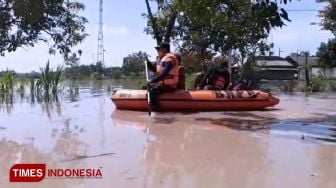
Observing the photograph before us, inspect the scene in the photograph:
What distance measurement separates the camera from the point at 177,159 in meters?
5.55

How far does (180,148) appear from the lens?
6.23 metres

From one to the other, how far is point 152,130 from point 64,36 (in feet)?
32.4

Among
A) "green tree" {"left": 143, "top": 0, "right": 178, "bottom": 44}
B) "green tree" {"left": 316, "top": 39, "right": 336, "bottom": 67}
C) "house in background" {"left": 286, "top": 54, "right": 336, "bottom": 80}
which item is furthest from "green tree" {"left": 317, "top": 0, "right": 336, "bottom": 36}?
"green tree" {"left": 316, "top": 39, "right": 336, "bottom": 67}

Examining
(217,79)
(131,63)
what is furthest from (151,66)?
(131,63)

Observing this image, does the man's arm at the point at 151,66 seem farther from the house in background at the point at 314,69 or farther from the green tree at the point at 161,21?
the house in background at the point at 314,69

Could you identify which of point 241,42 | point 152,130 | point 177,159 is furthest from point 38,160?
point 241,42

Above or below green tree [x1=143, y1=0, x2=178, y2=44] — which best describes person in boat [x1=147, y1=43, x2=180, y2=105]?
below

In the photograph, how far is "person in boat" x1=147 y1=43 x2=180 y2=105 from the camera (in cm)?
1043

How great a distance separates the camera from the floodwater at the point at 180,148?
4625 mm

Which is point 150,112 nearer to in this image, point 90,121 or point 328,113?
point 90,121

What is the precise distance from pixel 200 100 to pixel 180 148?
14.9 ft

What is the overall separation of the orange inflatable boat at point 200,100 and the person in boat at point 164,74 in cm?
15

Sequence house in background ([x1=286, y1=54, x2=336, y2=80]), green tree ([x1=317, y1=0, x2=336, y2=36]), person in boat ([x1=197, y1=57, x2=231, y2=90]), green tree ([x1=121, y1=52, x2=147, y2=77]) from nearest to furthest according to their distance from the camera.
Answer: person in boat ([x1=197, y1=57, x2=231, y2=90])
green tree ([x1=317, y1=0, x2=336, y2=36])
house in background ([x1=286, y1=54, x2=336, y2=80])
green tree ([x1=121, y1=52, x2=147, y2=77])

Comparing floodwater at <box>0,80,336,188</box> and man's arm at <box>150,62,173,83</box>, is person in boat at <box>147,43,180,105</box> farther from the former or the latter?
floodwater at <box>0,80,336,188</box>
